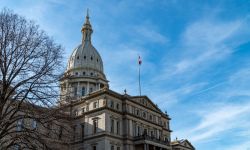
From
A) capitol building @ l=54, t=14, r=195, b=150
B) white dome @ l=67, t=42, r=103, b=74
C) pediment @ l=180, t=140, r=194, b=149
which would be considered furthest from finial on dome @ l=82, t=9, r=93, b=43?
pediment @ l=180, t=140, r=194, b=149

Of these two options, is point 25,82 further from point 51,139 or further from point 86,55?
point 86,55

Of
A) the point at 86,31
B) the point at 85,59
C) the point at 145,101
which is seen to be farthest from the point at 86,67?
the point at 145,101

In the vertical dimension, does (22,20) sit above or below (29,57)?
above

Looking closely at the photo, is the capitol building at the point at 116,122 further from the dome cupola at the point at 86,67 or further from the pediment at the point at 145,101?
the dome cupola at the point at 86,67

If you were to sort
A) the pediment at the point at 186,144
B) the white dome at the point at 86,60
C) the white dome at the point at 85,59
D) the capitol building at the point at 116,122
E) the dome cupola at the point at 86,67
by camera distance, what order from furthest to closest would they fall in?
the white dome at the point at 85,59 → the white dome at the point at 86,60 → the pediment at the point at 186,144 → the dome cupola at the point at 86,67 → the capitol building at the point at 116,122

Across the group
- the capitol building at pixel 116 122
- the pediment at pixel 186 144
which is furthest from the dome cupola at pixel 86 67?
the pediment at pixel 186 144

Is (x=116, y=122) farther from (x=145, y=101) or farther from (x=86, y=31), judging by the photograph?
(x=86, y=31)

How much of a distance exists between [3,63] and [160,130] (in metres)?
52.4

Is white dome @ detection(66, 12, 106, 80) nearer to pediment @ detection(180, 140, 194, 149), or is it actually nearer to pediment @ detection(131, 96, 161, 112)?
pediment @ detection(131, 96, 161, 112)

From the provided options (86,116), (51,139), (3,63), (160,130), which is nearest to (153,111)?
(160,130)

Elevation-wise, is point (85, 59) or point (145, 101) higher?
point (85, 59)

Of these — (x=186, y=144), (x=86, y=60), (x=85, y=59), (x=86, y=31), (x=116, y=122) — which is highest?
(x=86, y=31)

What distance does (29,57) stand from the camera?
24000mm

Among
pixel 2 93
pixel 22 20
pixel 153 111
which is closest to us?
pixel 2 93
